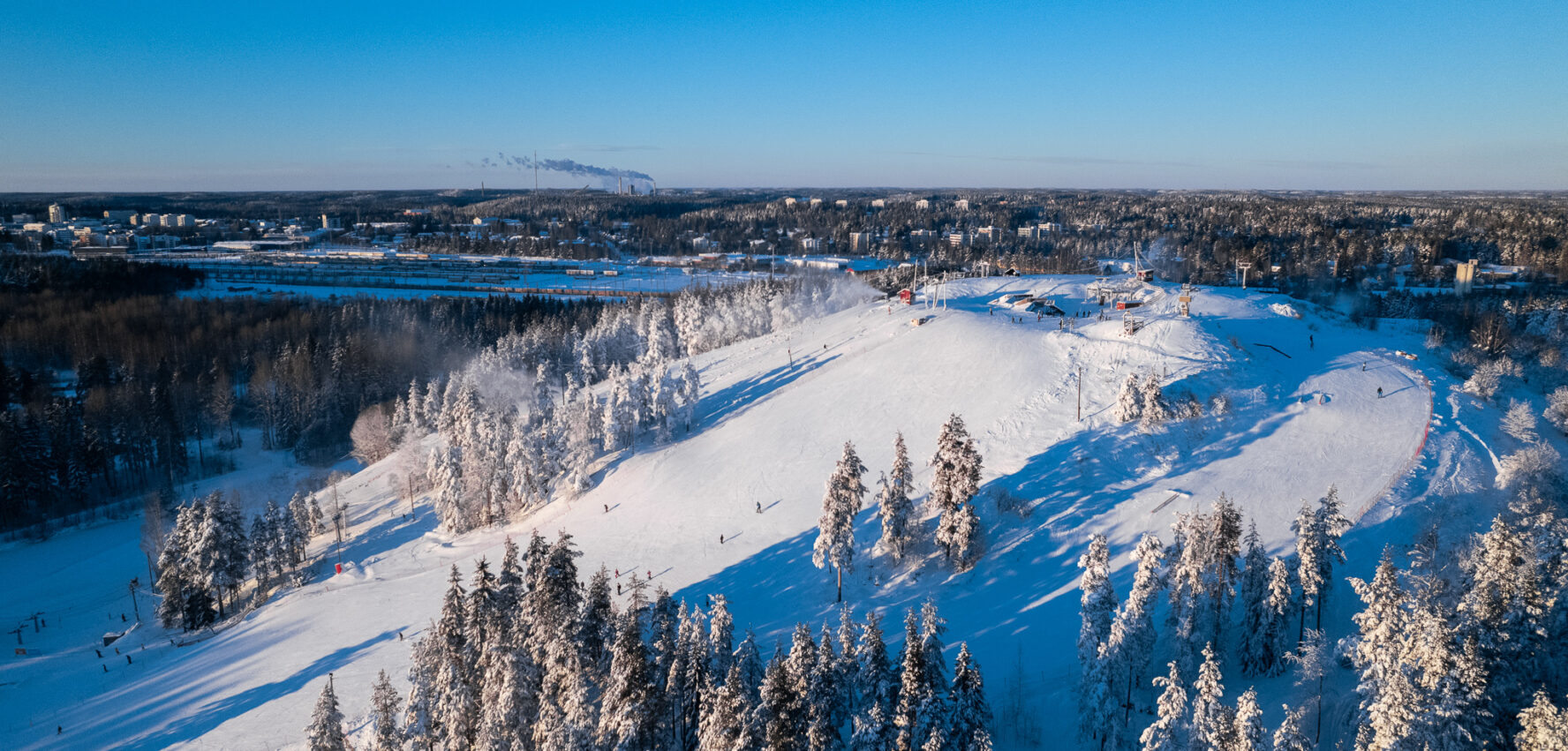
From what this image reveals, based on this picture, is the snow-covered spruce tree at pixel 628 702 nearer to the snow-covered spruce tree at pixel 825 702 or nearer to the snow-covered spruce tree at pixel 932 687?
the snow-covered spruce tree at pixel 825 702

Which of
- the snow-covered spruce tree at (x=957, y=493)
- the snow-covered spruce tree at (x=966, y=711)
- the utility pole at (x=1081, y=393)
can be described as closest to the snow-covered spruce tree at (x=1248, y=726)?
the snow-covered spruce tree at (x=966, y=711)

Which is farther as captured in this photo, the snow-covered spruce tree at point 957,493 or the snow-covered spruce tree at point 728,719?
the snow-covered spruce tree at point 957,493

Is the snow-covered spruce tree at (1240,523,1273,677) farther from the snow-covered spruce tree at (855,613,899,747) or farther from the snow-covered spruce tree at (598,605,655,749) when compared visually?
the snow-covered spruce tree at (598,605,655,749)

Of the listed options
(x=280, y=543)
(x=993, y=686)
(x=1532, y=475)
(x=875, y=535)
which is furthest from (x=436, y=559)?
(x=1532, y=475)

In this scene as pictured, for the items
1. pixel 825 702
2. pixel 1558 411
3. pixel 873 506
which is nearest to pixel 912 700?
pixel 825 702

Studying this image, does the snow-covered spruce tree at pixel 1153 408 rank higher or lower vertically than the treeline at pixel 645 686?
higher

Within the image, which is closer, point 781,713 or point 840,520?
point 781,713

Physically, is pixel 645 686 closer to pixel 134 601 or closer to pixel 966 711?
pixel 966 711
